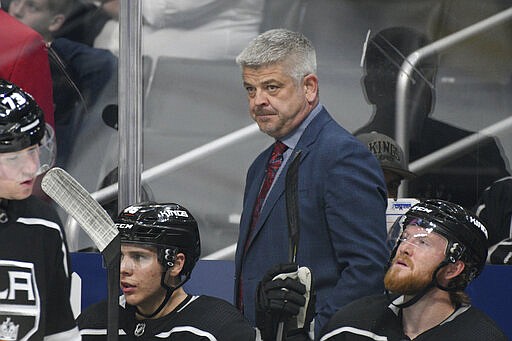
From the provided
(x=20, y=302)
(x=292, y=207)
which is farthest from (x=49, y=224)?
(x=292, y=207)

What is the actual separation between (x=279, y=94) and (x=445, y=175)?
31.5 inches

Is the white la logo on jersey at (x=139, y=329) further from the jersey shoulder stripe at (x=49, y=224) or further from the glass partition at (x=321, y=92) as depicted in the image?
the glass partition at (x=321, y=92)

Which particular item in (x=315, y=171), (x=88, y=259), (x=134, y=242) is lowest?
(x=88, y=259)

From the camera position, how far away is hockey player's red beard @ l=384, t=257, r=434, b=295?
3.00 meters

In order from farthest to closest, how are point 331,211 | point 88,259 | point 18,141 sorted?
1. point 88,259
2. point 331,211
3. point 18,141

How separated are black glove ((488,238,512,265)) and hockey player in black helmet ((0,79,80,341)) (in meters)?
1.49

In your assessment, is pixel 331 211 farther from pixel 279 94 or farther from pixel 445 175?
pixel 445 175

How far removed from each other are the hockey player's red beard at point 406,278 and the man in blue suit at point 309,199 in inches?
1.8

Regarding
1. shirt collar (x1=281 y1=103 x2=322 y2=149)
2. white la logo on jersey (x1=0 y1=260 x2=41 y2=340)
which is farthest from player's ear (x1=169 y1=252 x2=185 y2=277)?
white la logo on jersey (x1=0 y1=260 x2=41 y2=340)

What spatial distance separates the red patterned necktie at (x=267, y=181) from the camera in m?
3.22

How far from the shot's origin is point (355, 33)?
3811 millimetres

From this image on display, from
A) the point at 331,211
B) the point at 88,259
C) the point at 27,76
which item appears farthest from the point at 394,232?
the point at 27,76

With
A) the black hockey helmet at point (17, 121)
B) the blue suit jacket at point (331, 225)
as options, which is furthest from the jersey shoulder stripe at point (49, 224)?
the blue suit jacket at point (331, 225)

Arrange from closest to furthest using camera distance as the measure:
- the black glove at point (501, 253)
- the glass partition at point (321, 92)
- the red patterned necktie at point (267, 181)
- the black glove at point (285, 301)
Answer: the black glove at point (285, 301)
the red patterned necktie at point (267, 181)
the black glove at point (501, 253)
the glass partition at point (321, 92)
